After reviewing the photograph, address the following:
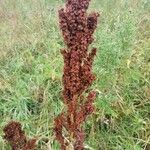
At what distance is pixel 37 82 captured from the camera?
4289mm

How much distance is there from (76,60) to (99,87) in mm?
1870

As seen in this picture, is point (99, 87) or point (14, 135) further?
point (99, 87)

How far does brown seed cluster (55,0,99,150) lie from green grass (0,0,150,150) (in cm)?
144

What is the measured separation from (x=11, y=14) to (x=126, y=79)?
2.52 meters

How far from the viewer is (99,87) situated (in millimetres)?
4000

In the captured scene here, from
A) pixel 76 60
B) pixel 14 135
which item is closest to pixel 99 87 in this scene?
pixel 14 135

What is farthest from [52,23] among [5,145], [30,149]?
[30,149]

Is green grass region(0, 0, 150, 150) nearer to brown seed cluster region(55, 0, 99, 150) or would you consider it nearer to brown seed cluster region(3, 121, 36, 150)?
brown seed cluster region(3, 121, 36, 150)

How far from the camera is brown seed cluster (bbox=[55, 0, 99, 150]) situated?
2102 millimetres

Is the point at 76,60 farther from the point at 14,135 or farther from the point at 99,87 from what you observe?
the point at 99,87

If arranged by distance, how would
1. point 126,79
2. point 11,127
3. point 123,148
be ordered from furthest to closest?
point 126,79 → point 123,148 → point 11,127

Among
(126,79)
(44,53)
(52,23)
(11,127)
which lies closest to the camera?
(11,127)

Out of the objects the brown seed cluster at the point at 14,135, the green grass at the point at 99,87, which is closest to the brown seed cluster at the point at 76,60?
Answer: the brown seed cluster at the point at 14,135

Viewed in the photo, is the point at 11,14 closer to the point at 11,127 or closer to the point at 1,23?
the point at 1,23
